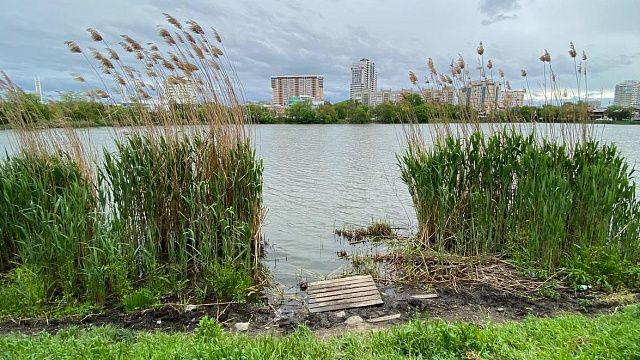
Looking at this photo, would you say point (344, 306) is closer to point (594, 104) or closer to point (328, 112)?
point (594, 104)

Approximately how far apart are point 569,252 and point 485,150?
1546 mm

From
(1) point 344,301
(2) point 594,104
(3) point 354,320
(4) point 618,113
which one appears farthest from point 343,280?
(4) point 618,113

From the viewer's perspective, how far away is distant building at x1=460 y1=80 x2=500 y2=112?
5.68 metres

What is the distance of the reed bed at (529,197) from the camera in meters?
4.44

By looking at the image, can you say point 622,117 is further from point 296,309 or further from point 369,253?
point 296,309

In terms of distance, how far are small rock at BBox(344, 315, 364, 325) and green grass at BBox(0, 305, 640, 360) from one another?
0.57 m

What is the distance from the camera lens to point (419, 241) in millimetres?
5305

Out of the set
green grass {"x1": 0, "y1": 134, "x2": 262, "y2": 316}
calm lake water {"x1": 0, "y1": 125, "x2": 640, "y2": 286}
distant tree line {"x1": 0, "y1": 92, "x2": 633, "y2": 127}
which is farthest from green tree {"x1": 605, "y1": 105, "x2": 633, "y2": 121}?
green grass {"x1": 0, "y1": 134, "x2": 262, "y2": 316}

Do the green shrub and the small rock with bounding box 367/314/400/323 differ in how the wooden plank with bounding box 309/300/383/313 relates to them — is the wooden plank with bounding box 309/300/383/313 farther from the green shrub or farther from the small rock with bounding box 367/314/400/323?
the green shrub

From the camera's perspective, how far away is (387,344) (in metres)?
2.78

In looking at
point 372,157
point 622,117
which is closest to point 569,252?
point 622,117

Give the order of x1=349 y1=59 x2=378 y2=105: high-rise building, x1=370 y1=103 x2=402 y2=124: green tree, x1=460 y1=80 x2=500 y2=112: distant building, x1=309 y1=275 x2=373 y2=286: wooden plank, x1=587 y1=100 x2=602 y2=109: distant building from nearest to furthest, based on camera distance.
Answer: x1=309 y1=275 x2=373 y2=286: wooden plank → x1=587 y1=100 x2=602 y2=109: distant building → x1=460 y1=80 x2=500 y2=112: distant building → x1=370 y1=103 x2=402 y2=124: green tree → x1=349 y1=59 x2=378 y2=105: high-rise building

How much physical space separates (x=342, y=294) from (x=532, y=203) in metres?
2.51

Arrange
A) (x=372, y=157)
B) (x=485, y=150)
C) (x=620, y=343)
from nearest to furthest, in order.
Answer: (x=620, y=343) → (x=485, y=150) → (x=372, y=157)
